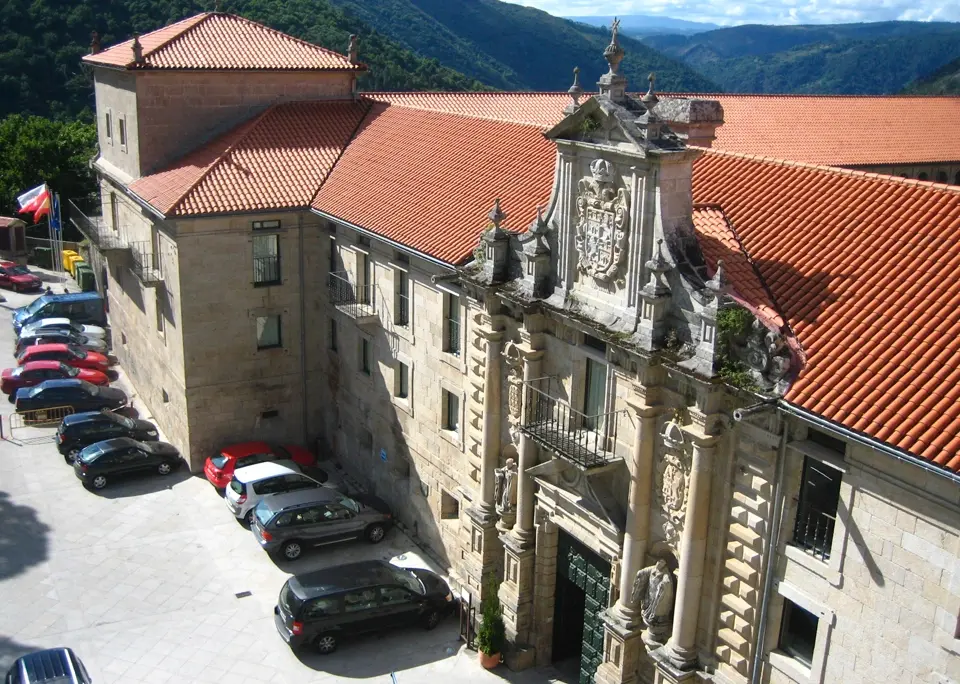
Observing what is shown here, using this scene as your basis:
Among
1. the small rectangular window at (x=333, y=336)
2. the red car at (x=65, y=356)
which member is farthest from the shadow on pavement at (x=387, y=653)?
the red car at (x=65, y=356)

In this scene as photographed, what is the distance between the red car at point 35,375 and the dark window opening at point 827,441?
31.7 m

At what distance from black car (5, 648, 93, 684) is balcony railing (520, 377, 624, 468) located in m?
10.6

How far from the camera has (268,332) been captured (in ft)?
109

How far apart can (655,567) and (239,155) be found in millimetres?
21162

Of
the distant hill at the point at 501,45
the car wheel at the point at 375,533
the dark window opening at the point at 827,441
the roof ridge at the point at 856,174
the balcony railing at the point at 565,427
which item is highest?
the distant hill at the point at 501,45

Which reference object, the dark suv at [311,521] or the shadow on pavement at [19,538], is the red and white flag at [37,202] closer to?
the shadow on pavement at [19,538]

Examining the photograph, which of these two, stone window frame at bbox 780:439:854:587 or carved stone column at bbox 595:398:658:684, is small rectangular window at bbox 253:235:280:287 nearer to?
carved stone column at bbox 595:398:658:684

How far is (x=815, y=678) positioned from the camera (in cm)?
1630

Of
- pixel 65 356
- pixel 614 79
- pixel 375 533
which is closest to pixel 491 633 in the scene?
pixel 375 533

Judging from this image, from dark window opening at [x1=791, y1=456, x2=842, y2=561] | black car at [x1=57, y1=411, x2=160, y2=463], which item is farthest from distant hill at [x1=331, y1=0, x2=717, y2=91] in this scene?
dark window opening at [x1=791, y1=456, x2=842, y2=561]

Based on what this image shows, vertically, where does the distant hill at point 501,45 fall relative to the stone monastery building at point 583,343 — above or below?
above

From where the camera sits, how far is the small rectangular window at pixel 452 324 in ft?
84.9

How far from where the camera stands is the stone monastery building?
15.6 meters

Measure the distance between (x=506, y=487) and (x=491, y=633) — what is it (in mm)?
3473
